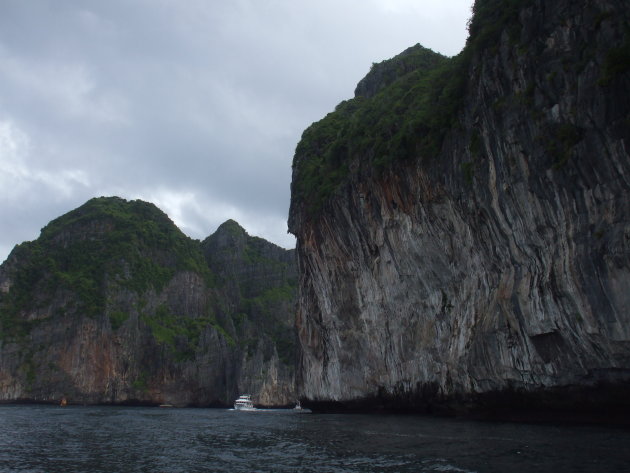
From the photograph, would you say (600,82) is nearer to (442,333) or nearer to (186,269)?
(442,333)

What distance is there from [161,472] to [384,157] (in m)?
24.7

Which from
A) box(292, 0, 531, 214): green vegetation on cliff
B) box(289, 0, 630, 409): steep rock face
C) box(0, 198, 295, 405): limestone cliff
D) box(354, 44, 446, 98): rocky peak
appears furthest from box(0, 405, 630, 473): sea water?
box(0, 198, 295, 405): limestone cliff

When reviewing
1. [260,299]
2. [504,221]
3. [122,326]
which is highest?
[260,299]

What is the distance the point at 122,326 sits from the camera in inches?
4067

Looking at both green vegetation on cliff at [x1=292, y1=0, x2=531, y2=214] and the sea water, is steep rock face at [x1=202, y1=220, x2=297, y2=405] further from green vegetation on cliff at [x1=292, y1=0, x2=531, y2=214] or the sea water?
the sea water

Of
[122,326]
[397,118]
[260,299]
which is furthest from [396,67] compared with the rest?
[260,299]

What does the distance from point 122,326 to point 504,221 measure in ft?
298

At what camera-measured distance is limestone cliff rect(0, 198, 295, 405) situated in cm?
9669

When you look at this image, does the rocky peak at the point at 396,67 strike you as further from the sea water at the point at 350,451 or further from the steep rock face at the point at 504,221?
the sea water at the point at 350,451

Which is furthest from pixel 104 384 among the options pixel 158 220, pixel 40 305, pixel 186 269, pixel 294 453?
pixel 294 453

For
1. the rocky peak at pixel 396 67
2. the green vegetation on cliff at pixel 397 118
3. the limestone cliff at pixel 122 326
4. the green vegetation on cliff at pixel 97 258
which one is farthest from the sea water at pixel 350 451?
the green vegetation on cliff at pixel 97 258

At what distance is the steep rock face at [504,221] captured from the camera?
65.3ft

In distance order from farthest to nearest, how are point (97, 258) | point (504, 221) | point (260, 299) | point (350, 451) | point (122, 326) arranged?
point (260, 299)
point (97, 258)
point (122, 326)
point (504, 221)
point (350, 451)

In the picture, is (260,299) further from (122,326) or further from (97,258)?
(122,326)
